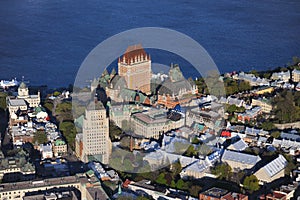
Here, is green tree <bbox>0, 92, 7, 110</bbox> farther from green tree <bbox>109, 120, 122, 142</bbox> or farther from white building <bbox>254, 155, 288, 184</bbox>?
white building <bbox>254, 155, 288, 184</bbox>

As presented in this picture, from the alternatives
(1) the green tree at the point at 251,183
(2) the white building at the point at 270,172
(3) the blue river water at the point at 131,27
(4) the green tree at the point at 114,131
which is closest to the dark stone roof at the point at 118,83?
(4) the green tree at the point at 114,131

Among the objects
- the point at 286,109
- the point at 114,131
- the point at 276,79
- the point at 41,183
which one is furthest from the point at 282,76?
the point at 41,183

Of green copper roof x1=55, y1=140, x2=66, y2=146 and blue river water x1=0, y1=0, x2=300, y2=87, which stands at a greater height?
blue river water x1=0, y1=0, x2=300, y2=87

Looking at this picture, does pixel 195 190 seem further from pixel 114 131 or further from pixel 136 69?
pixel 136 69

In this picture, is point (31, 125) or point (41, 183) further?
point (31, 125)

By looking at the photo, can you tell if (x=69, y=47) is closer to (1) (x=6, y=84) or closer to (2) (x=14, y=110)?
(1) (x=6, y=84)

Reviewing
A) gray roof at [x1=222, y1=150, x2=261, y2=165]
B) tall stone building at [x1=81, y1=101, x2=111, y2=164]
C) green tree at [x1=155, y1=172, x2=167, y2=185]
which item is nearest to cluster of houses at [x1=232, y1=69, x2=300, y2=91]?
gray roof at [x1=222, y1=150, x2=261, y2=165]
